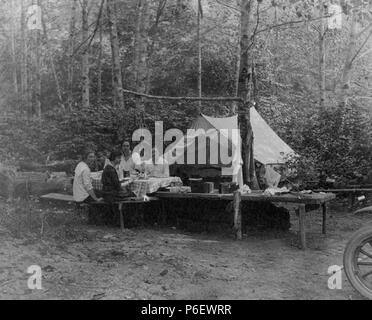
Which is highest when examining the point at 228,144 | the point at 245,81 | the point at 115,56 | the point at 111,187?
the point at 115,56

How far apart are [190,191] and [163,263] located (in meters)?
2.51

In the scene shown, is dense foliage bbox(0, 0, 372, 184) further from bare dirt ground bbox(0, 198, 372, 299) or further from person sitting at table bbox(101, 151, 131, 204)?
bare dirt ground bbox(0, 198, 372, 299)

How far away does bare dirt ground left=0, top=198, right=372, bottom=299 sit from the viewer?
186 inches

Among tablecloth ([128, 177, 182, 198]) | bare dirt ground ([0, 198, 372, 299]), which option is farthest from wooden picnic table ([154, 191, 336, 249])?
bare dirt ground ([0, 198, 372, 299])

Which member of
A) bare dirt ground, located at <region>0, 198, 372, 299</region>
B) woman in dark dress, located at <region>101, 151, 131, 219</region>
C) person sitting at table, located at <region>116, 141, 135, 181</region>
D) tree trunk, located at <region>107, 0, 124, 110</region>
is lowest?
bare dirt ground, located at <region>0, 198, 372, 299</region>

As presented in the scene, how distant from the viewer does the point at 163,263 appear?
18.9 ft

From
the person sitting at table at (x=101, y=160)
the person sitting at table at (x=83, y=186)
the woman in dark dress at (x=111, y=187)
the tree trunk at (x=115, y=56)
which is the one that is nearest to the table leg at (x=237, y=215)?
the woman in dark dress at (x=111, y=187)

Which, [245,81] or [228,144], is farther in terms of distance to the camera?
[228,144]

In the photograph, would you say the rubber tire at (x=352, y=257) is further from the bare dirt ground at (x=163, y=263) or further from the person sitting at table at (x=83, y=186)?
the person sitting at table at (x=83, y=186)

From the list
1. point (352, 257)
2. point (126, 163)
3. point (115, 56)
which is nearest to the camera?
point (352, 257)

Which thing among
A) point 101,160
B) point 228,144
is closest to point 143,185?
point 228,144

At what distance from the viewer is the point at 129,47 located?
20.3 meters

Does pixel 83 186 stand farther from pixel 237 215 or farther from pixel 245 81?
pixel 245 81

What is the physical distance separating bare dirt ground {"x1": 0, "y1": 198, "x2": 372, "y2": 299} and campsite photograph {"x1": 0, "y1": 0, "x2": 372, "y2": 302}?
24 mm
